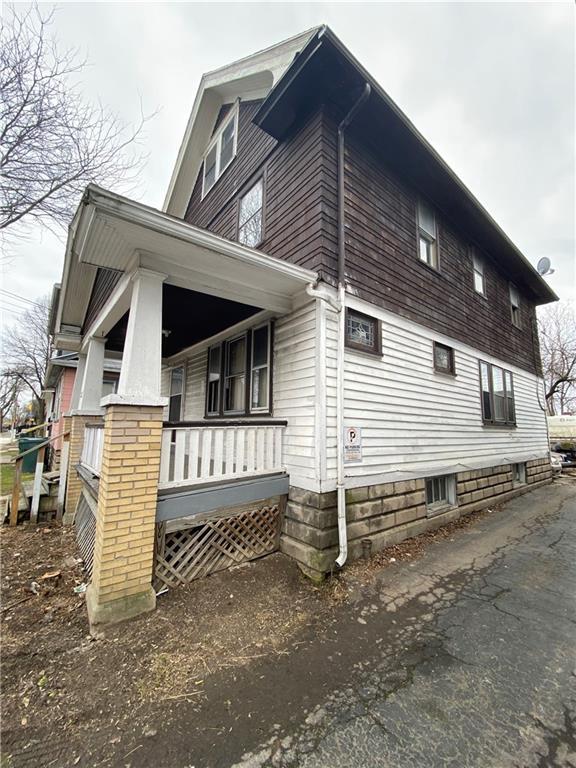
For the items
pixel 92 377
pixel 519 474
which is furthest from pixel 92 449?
pixel 519 474

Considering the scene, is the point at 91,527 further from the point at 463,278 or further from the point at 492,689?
the point at 463,278

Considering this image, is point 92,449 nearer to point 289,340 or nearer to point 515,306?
point 289,340

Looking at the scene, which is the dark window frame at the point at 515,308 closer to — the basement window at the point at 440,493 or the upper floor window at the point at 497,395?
the upper floor window at the point at 497,395

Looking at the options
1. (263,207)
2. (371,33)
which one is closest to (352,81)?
(263,207)

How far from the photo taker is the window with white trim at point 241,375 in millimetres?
5742

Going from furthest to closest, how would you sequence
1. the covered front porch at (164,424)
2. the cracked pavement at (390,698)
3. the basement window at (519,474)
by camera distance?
1. the basement window at (519,474)
2. the covered front porch at (164,424)
3. the cracked pavement at (390,698)

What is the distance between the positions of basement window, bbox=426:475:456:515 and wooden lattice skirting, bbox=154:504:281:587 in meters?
3.41

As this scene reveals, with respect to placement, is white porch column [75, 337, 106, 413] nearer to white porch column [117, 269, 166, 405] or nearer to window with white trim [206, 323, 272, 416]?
window with white trim [206, 323, 272, 416]

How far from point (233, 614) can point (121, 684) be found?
3.65 ft

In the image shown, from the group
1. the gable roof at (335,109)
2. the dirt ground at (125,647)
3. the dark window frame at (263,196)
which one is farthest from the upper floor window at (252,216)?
the dirt ground at (125,647)

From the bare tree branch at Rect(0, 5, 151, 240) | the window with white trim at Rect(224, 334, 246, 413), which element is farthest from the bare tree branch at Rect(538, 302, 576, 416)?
the bare tree branch at Rect(0, 5, 151, 240)

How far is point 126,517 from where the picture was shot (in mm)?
3316

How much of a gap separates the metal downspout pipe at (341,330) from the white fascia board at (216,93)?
1288mm

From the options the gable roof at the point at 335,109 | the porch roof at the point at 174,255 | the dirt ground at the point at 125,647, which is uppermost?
the gable roof at the point at 335,109
